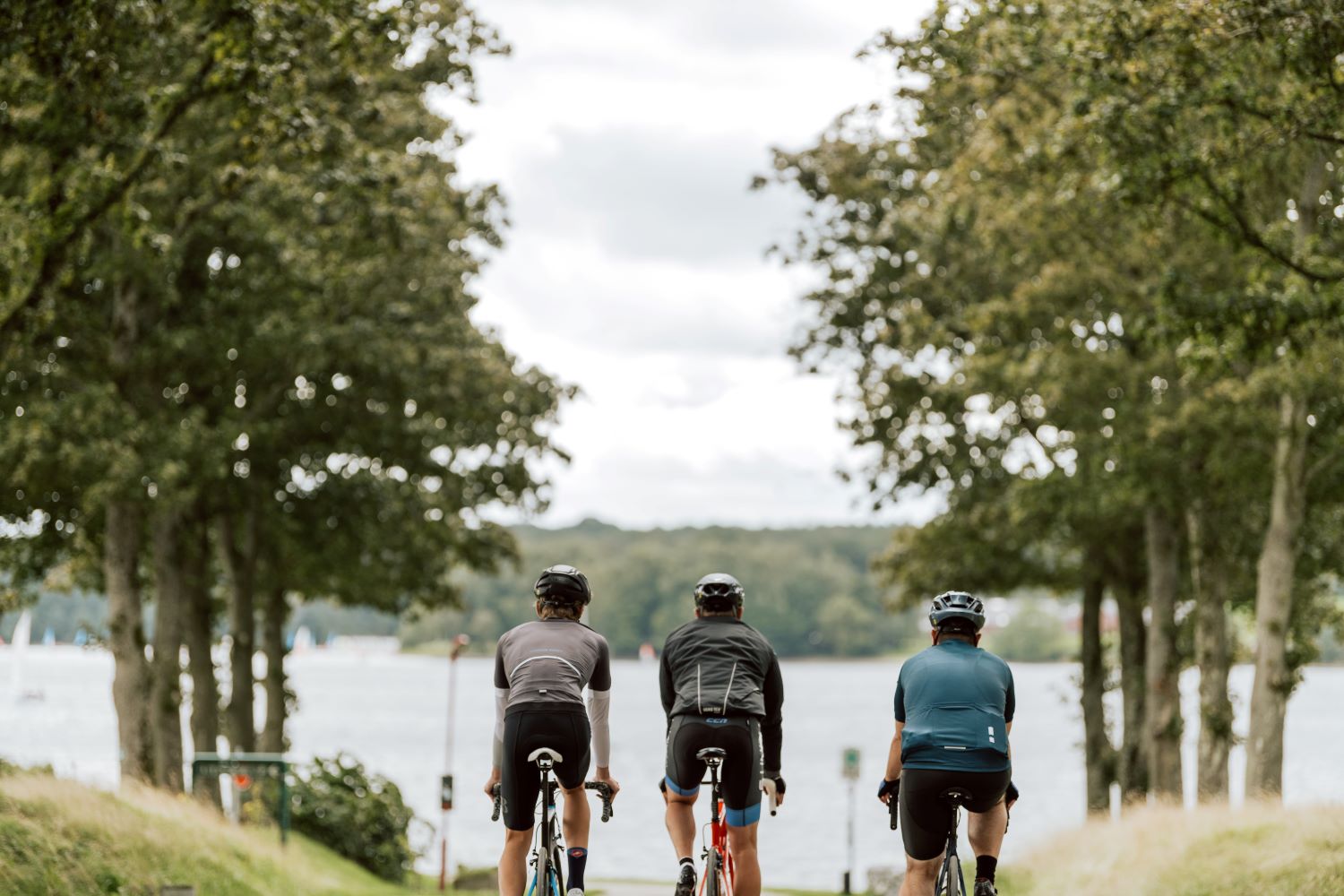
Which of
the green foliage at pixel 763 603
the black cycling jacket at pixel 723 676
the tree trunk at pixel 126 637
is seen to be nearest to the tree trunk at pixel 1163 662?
the tree trunk at pixel 126 637

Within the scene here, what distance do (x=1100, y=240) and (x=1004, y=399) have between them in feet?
10.7

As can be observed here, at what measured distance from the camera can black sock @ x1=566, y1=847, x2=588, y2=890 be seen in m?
8.55

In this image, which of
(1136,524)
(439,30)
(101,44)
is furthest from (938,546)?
(101,44)

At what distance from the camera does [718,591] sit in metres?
A: 8.90

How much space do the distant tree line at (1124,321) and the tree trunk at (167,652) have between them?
12.5 metres

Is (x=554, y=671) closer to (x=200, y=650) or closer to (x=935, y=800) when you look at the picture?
(x=935, y=800)

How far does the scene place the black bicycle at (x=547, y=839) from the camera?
324 inches

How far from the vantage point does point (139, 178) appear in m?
16.8

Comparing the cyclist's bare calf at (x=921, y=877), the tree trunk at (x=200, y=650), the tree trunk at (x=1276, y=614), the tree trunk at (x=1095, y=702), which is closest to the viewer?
the cyclist's bare calf at (x=921, y=877)

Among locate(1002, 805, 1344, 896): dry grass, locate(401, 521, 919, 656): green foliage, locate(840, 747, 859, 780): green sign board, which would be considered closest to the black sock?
locate(1002, 805, 1344, 896): dry grass

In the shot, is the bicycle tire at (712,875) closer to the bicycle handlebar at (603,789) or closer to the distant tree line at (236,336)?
the bicycle handlebar at (603,789)

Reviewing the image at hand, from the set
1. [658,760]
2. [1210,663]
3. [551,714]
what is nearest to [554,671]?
[551,714]

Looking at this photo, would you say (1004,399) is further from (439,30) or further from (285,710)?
(285,710)

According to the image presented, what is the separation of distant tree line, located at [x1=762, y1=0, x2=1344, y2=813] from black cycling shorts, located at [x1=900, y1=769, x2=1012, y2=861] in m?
7.47
